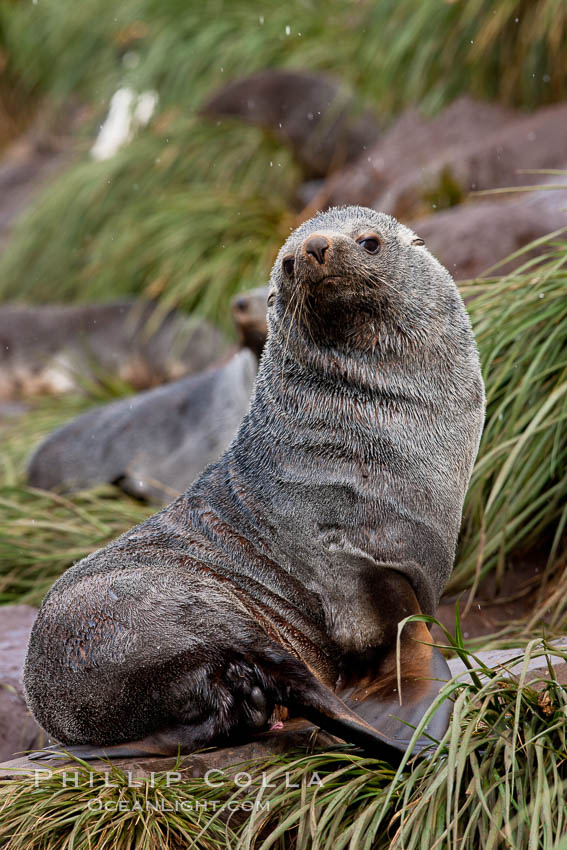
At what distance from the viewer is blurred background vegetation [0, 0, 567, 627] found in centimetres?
418

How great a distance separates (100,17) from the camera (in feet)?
47.4

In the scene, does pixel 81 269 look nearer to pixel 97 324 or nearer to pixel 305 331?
pixel 97 324

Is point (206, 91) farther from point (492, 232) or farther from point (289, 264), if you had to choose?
point (289, 264)

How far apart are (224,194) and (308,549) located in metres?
7.33

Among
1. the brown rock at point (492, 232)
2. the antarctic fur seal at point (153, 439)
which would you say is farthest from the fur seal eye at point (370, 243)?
the antarctic fur seal at point (153, 439)

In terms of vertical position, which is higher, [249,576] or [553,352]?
[553,352]

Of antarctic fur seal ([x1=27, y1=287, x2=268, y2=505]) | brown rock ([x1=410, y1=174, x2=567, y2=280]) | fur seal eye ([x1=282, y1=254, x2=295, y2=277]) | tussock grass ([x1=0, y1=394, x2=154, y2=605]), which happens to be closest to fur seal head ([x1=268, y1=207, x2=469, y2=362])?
fur seal eye ([x1=282, y1=254, x2=295, y2=277])

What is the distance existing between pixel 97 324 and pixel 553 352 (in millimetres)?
5841

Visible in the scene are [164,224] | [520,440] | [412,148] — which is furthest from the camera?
[164,224]

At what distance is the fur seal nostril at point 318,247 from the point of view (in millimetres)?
2900

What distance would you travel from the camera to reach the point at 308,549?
2875 millimetres

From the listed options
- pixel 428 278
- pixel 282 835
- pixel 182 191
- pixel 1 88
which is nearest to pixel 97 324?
pixel 182 191

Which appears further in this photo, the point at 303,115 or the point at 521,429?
→ the point at 303,115

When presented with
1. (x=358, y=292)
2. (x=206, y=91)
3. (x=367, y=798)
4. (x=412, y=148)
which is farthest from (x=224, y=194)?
(x=367, y=798)
